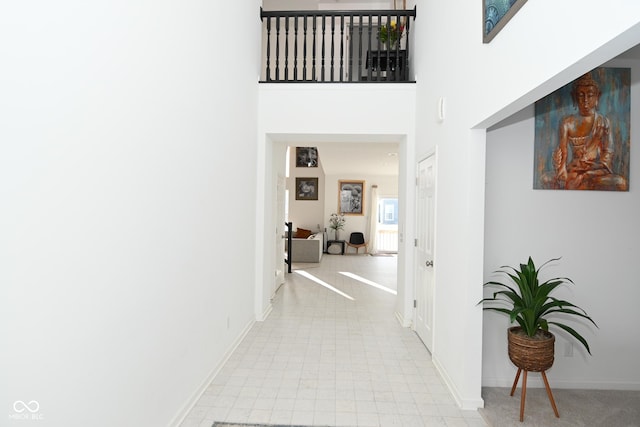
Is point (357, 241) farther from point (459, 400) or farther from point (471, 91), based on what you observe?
point (471, 91)

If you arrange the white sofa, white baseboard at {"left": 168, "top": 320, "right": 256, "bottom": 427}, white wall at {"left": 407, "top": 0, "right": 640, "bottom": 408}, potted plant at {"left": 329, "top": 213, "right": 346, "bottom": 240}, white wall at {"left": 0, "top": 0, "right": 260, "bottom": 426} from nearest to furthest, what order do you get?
white wall at {"left": 0, "top": 0, "right": 260, "bottom": 426} → white wall at {"left": 407, "top": 0, "right": 640, "bottom": 408} → white baseboard at {"left": 168, "top": 320, "right": 256, "bottom": 427} → the white sofa → potted plant at {"left": 329, "top": 213, "right": 346, "bottom": 240}

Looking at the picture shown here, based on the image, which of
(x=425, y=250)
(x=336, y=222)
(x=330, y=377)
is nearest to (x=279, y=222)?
(x=425, y=250)

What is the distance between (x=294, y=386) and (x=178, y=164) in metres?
1.91

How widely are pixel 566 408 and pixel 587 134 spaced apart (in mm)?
2097

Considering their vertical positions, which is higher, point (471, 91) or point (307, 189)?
point (471, 91)

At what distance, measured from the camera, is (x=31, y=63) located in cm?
117

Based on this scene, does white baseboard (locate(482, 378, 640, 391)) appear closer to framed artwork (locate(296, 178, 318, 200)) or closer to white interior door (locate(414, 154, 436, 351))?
white interior door (locate(414, 154, 436, 351))

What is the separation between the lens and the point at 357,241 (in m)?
11.2

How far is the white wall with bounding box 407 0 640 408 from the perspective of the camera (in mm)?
1344

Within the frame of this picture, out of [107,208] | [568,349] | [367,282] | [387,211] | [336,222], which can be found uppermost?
[107,208]

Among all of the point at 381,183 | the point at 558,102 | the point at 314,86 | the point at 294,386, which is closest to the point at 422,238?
the point at 558,102

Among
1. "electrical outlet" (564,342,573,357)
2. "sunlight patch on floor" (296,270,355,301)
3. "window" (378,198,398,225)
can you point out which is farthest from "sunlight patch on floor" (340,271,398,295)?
"window" (378,198,398,225)

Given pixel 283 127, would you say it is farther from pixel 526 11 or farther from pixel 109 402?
pixel 109 402

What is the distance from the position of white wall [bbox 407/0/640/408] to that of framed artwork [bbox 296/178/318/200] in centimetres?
804
